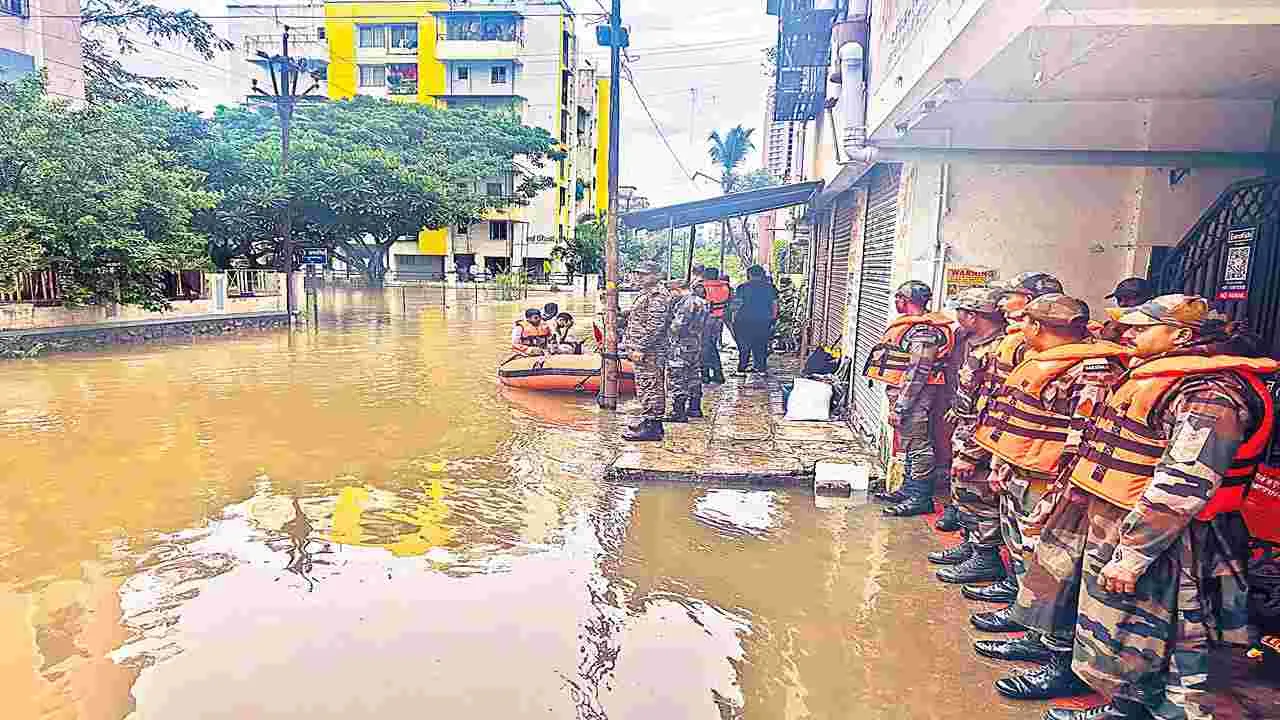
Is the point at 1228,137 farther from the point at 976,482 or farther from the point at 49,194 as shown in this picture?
the point at 49,194

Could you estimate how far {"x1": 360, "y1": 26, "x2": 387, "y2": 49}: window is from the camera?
5106 cm

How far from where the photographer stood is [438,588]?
4.62 m

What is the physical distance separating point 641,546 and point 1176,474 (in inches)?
124

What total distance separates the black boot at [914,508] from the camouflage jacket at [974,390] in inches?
37.6

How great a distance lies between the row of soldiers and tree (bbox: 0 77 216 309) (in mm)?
14354

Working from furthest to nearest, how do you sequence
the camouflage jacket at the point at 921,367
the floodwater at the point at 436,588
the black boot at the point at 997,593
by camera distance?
the camouflage jacket at the point at 921,367 < the black boot at the point at 997,593 < the floodwater at the point at 436,588

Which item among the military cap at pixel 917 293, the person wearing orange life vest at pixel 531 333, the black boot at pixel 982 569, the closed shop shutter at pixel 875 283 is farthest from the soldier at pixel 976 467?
the person wearing orange life vest at pixel 531 333

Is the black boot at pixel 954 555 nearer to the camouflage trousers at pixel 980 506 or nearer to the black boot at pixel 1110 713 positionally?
the camouflage trousers at pixel 980 506

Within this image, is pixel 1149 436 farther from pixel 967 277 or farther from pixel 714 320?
pixel 714 320

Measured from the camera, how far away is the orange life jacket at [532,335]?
12.1 meters

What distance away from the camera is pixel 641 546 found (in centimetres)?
530

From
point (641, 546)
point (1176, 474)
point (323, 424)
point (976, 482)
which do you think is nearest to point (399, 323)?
point (323, 424)

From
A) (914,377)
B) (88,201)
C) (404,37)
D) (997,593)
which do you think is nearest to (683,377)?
(914,377)

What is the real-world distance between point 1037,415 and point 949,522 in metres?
2.02
